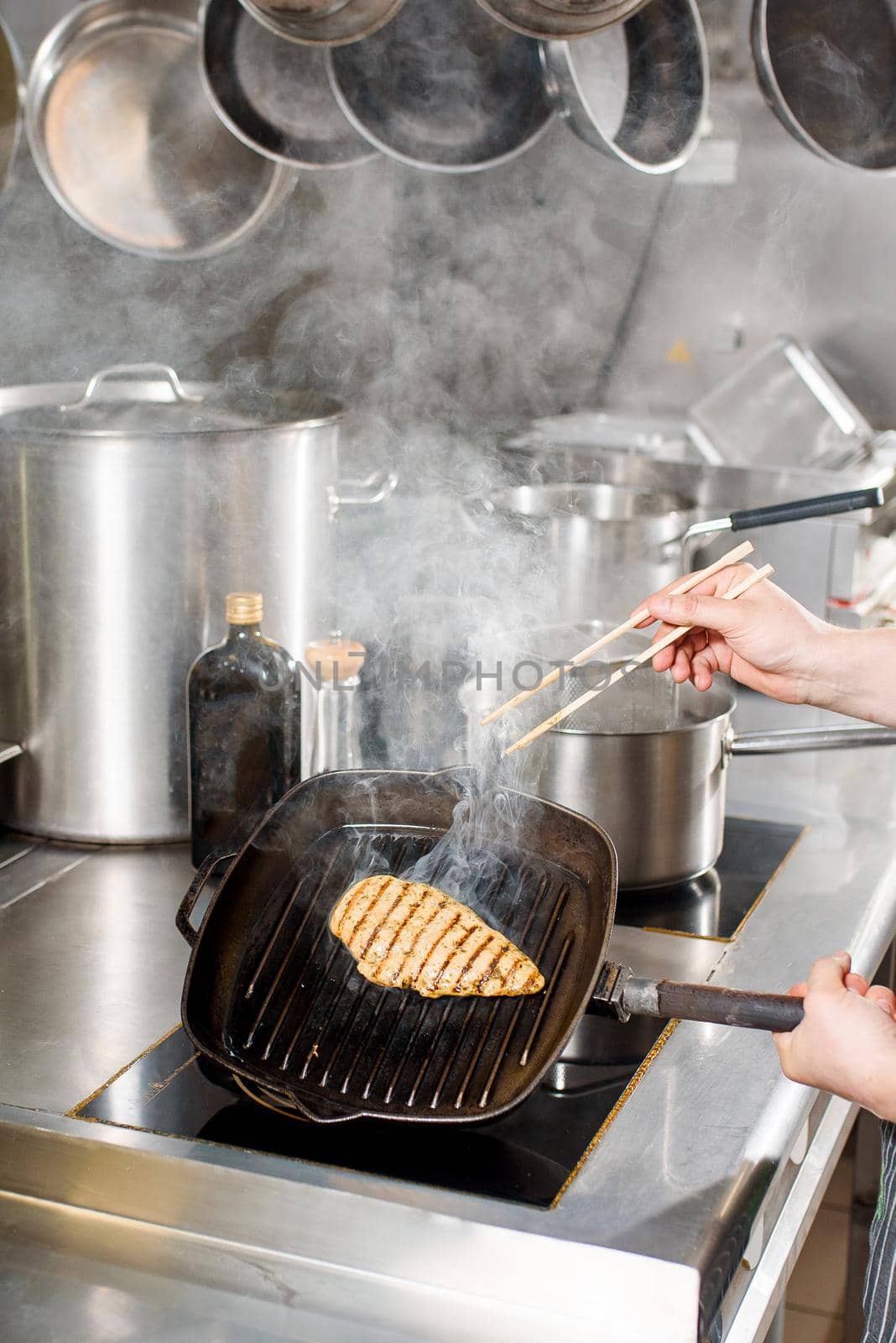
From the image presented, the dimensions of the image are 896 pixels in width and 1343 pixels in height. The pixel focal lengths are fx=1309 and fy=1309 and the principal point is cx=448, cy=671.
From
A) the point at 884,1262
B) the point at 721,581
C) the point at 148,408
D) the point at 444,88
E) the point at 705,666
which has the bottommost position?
the point at 884,1262

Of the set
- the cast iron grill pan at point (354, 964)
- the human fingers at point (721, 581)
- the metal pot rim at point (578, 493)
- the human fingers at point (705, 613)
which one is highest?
the metal pot rim at point (578, 493)

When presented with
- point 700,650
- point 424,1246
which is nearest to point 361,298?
point 700,650

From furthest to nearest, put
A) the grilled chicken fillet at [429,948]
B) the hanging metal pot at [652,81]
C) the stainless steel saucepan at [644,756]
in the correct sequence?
the hanging metal pot at [652,81], the stainless steel saucepan at [644,756], the grilled chicken fillet at [429,948]

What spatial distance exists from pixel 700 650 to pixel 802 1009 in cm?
62

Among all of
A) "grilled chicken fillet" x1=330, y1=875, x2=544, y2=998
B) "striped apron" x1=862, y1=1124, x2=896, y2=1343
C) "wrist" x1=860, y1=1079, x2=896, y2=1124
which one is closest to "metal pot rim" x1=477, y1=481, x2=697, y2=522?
"grilled chicken fillet" x1=330, y1=875, x2=544, y2=998

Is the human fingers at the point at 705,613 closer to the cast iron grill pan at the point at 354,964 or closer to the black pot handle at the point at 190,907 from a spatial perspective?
the cast iron grill pan at the point at 354,964

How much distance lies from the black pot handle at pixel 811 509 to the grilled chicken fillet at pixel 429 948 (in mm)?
→ 629

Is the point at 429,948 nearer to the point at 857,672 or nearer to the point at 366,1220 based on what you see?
the point at 366,1220

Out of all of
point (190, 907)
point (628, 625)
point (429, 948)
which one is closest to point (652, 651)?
point (628, 625)

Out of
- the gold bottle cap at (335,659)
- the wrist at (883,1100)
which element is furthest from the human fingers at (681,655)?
the wrist at (883,1100)

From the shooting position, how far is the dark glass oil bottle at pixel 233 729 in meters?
1.59

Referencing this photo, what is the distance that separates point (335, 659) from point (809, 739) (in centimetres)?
63

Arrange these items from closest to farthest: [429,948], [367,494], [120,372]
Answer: [429,948] → [120,372] → [367,494]

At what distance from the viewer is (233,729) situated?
5.25 ft
